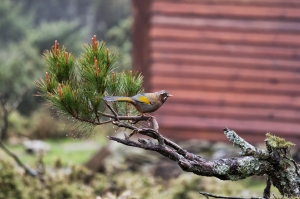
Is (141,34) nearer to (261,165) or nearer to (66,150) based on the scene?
(66,150)

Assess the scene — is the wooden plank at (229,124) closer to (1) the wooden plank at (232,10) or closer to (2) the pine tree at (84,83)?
(1) the wooden plank at (232,10)

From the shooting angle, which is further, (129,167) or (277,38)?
(129,167)

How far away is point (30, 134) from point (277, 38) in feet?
30.0

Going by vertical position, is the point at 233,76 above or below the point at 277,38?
below

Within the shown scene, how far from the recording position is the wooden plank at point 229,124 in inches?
318

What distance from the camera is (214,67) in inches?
325

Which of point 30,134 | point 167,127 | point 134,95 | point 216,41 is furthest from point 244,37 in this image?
point 30,134

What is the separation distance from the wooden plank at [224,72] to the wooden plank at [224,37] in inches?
16.9

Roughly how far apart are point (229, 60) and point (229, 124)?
1.04 metres

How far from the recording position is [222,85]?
8.20 meters

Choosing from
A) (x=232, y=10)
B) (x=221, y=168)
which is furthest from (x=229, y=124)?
(x=221, y=168)

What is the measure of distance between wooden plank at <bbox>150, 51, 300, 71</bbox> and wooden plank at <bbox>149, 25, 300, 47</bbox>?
10.4 inches

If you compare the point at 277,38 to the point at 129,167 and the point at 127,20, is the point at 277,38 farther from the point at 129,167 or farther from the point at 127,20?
the point at 127,20

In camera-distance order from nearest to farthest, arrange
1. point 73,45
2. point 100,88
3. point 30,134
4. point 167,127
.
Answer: point 100,88, point 167,127, point 30,134, point 73,45
